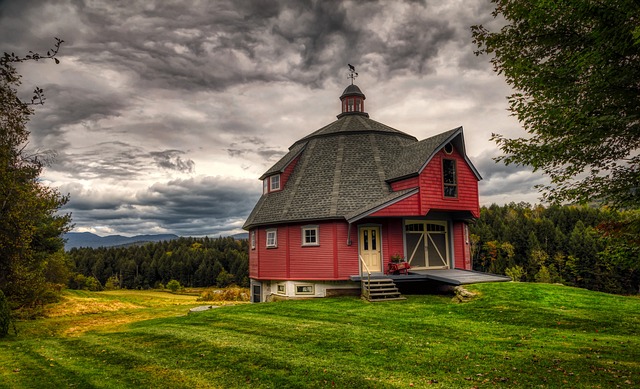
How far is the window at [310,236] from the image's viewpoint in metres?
19.9

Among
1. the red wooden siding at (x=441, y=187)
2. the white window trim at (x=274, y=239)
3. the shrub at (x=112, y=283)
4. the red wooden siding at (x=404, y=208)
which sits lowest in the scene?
the shrub at (x=112, y=283)

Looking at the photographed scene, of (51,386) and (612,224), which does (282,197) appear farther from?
(612,224)

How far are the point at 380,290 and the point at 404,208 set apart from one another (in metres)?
4.28

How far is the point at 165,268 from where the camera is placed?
99.9 metres

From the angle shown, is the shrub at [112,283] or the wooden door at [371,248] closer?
the wooden door at [371,248]

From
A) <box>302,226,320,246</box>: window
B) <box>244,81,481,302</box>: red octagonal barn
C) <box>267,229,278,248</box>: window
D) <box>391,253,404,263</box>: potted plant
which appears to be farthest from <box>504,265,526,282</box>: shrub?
<box>302,226,320,246</box>: window

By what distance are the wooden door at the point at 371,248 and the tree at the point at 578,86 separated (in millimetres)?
11228

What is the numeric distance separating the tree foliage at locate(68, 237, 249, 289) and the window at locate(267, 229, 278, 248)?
73.4 m

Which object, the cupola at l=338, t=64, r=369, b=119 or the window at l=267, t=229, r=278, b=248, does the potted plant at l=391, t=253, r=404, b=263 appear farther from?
the cupola at l=338, t=64, r=369, b=119

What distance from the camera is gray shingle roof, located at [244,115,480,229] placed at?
19938 mm

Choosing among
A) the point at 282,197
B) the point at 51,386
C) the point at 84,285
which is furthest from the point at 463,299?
the point at 84,285

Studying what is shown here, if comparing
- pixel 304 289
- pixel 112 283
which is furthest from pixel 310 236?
pixel 112 283

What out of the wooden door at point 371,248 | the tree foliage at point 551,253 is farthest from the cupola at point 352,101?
the tree foliage at point 551,253

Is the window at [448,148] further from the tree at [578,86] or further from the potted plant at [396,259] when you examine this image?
the tree at [578,86]
